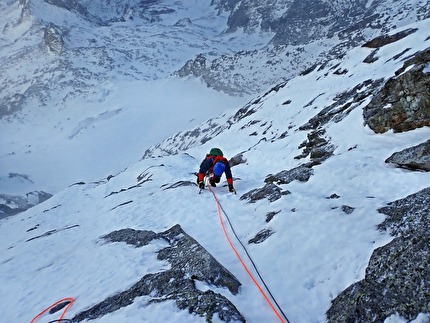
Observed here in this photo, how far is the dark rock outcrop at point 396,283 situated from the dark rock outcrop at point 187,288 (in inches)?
71.5

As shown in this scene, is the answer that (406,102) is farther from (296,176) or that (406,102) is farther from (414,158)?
(296,176)

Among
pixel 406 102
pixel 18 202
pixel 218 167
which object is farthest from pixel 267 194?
pixel 18 202

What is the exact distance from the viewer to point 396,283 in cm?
530

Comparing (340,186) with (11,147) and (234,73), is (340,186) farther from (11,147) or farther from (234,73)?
(11,147)

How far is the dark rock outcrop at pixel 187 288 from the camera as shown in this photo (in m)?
5.96

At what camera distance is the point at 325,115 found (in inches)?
925

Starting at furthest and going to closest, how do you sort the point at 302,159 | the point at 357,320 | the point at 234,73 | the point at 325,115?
the point at 234,73 → the point at 325,115 → the point at 302,159 → the point at 357,320

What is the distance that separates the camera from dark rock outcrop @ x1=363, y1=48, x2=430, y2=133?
1220 centimetres

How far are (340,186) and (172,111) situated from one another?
464 feet

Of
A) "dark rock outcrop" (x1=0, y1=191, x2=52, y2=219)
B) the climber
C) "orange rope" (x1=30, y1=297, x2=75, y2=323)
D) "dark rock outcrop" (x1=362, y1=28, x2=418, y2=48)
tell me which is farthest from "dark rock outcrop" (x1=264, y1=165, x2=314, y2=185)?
"dark rock outcrop" (x1=0, y1=191, x2=52, y2=219)

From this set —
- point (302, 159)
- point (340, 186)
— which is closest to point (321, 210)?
point (340, 186)

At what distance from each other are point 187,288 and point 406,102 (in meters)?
11.0

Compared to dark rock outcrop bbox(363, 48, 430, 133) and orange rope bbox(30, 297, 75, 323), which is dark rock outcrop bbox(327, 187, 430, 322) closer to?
orange rope bbox(30, 297, 75, 323)

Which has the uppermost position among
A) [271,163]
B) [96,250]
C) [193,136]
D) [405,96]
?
[405,96]
